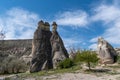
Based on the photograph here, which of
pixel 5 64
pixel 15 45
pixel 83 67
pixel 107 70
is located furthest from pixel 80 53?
pixel 15 45

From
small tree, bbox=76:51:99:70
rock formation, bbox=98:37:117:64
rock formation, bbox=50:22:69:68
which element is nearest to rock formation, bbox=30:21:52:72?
rock formation, bbox=50:22:69:68

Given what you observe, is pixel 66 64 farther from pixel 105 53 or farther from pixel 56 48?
pixel 56 48

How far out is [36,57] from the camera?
3775 centimetres

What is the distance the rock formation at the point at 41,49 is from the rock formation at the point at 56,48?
0.71 metres

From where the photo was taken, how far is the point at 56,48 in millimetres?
38281

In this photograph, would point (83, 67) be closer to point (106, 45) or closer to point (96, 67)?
point (96, 67)

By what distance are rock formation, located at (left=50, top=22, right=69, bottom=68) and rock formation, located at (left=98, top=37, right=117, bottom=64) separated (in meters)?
5.33

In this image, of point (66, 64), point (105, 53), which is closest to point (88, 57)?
point (66, 64)

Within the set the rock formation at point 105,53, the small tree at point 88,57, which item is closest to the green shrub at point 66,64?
the small tree at point 88,57

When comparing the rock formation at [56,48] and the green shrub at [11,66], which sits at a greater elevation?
the rock formation at [56,48]

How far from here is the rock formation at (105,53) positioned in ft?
110

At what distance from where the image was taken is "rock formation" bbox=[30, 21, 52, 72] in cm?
3716

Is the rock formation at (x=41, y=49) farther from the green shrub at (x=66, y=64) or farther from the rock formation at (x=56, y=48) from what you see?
the green shrub at (x=66, y=64)

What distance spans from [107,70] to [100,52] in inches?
233
